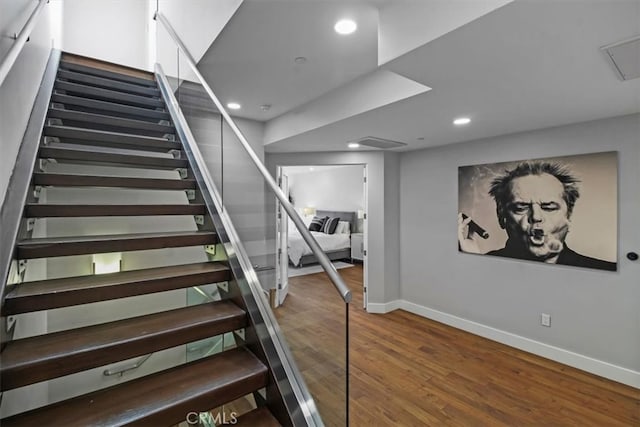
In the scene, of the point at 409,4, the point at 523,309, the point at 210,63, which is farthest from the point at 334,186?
the point at 409,4

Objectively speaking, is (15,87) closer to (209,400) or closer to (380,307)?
(209,400)

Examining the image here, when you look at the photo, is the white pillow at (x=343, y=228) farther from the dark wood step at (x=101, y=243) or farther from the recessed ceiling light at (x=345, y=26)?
the recessed ceiling light at (x=345, y=26)

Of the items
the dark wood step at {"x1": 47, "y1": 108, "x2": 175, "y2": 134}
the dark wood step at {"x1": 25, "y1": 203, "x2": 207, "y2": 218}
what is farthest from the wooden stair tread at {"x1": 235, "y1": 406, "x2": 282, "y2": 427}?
the dark wood step at {"x1": 47, "y1": 108, "x2": 175, "y2": 134}

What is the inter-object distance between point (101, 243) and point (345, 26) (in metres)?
1.89

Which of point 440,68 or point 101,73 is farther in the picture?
point 101,73

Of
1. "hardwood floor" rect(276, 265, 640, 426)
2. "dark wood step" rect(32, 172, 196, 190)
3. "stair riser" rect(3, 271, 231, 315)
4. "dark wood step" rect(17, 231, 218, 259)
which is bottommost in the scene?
"hardwood floor" rect(276, 265, 640, 426)

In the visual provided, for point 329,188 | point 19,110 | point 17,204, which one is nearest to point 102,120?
point 19,110

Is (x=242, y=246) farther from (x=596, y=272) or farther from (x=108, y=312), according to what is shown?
(x=596, y=272)

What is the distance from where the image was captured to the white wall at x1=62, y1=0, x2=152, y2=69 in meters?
4.50

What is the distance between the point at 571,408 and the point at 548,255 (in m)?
1.41

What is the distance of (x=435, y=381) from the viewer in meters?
2.75

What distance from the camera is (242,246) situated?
6.57ft

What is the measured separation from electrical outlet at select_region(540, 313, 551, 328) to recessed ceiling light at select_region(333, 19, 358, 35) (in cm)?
343

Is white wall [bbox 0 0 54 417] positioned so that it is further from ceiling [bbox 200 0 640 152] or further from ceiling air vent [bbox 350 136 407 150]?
ceiling air vent [bbox 350 136 407 150]
